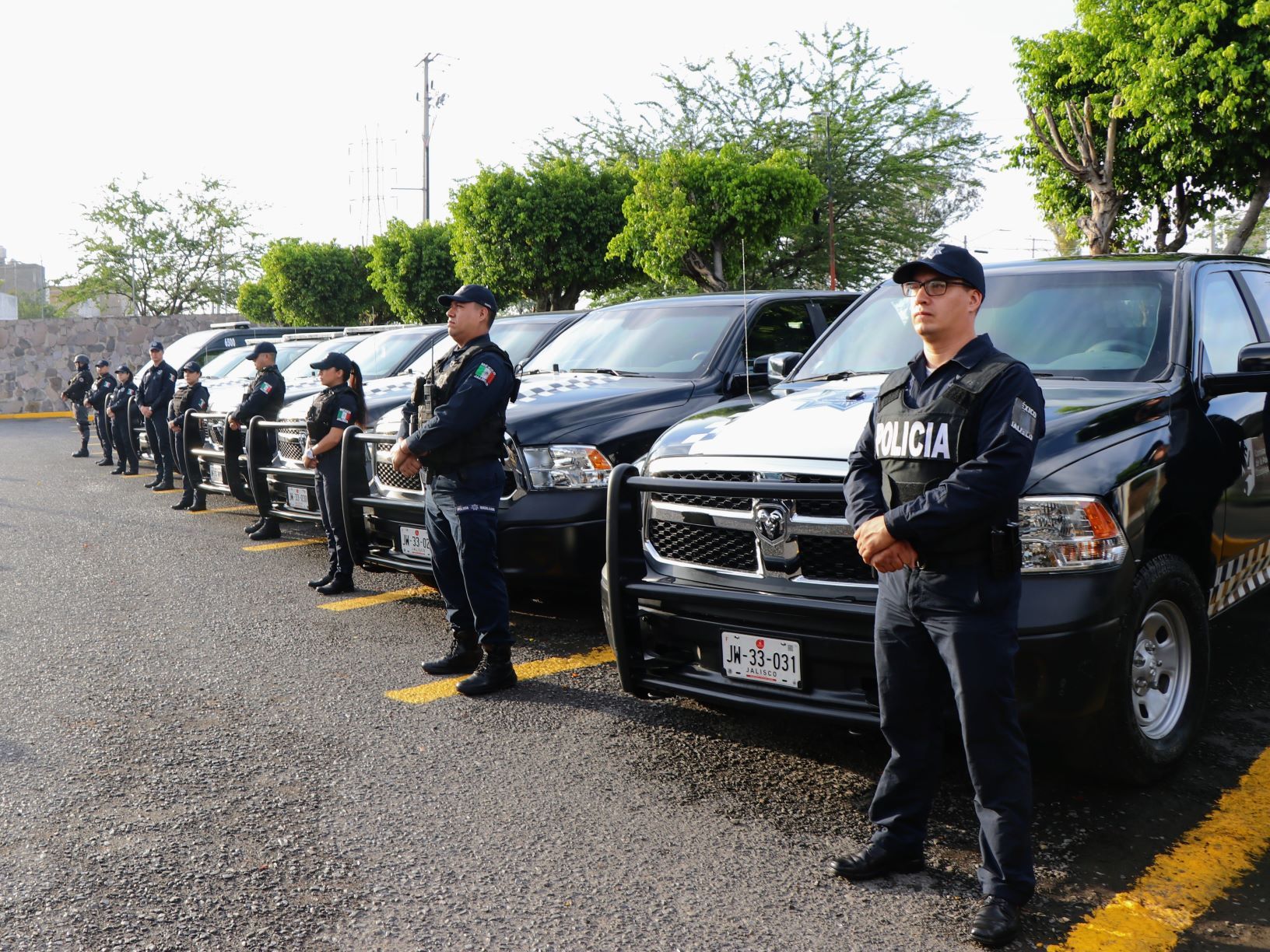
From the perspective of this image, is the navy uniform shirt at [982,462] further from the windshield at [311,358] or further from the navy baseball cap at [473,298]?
the windshield at [311,358]

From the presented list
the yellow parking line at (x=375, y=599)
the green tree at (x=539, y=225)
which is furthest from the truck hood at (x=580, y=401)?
the green tree at (x=539, y=225)

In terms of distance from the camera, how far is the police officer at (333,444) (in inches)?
282

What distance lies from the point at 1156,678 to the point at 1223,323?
1.63 metres

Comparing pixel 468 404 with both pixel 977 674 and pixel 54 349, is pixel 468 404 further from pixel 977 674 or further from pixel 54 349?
pixel 54 349

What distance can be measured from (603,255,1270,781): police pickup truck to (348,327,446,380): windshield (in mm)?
6585

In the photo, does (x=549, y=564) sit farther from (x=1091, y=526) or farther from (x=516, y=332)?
(x=516, y=332)

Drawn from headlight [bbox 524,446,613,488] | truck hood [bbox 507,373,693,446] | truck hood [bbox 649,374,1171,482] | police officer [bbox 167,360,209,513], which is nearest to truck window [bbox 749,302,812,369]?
truck hood [bbox 507,373,693,446]

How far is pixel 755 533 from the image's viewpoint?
374 centimetres

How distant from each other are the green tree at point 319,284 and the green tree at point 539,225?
8908 millimetres

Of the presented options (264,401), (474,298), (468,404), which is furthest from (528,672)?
(264,401)

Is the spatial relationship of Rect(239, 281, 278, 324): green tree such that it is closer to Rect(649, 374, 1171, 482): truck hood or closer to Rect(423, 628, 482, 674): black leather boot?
Rect(423, 628, 482, 674): black leather boot

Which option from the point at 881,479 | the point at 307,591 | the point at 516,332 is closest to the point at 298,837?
the point at 881,479

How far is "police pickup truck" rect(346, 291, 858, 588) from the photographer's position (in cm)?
555

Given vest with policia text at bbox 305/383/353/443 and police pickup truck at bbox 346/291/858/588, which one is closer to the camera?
police pickup truck at bbox 346/291/858/588
